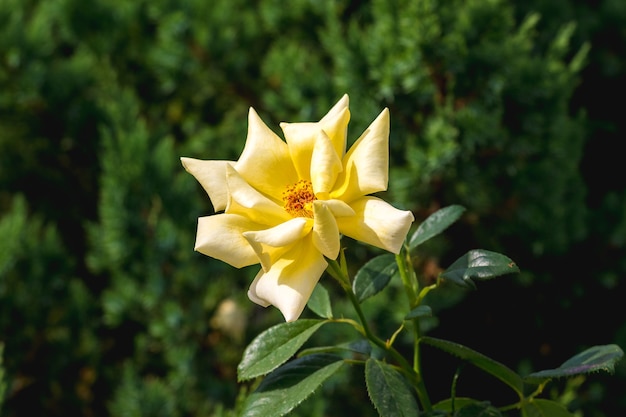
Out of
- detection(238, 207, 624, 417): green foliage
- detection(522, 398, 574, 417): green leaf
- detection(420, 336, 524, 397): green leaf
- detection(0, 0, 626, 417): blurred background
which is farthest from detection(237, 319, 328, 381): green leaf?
detection(0, 0, 626, 417): blurred background

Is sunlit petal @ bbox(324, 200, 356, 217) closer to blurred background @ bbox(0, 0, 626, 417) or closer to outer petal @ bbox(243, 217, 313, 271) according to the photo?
outer petal @ bbox(243, 217, 313, 271)

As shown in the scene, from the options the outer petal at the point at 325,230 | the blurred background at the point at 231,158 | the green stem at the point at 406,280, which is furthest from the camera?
the blurred background at the point at 231,158

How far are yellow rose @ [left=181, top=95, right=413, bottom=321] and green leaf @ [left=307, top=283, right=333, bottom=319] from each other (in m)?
0.13

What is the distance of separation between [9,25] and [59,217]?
0.52 metres

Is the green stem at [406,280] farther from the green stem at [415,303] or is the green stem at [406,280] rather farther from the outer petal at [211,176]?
the outer petal at [211,176]

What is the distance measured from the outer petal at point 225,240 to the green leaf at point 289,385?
12 centimetres

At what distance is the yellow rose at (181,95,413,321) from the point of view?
57 centimetres

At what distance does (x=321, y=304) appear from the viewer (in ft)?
2.47

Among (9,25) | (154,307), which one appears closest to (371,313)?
(154,307)

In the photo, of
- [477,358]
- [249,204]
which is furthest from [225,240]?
[477,358]

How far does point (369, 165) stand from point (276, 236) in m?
0.10

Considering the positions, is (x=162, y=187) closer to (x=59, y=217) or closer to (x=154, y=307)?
(x=154, y=307)

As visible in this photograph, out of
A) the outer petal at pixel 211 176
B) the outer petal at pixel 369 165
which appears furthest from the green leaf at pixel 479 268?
the outer petal at pixel 211 176

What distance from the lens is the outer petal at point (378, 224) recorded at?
1.87 feet
